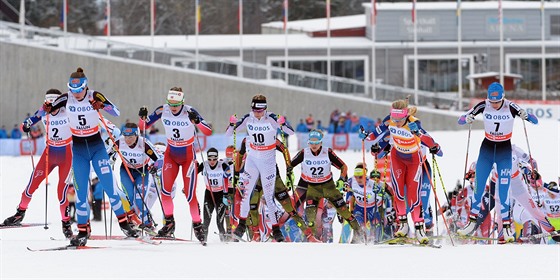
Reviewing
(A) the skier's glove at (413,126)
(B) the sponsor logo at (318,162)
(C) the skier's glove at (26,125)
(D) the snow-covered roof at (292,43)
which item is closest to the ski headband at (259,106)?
(B) the sponsor logo at (318,162)

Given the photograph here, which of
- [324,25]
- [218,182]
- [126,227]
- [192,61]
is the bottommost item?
[126,227]

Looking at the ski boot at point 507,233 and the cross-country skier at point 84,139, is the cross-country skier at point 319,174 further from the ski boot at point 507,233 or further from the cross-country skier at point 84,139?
the cross-country skier at point 84,139

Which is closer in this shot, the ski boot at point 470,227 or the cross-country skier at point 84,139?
the cross-country skier at point 84,139

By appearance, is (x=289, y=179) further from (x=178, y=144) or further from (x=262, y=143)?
(x=178, y=144)

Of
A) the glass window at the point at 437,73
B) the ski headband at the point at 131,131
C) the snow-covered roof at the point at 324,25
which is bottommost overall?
the ski headband at the point at 131,131

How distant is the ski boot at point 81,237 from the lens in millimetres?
12820

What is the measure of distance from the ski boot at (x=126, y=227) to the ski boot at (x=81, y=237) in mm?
549

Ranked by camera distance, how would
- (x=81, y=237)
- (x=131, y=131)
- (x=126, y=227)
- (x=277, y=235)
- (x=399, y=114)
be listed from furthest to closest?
1. (x=131, y=131)
2. (x=277, y=235)
3. (x=399, y=114)
4. (x=126, y=227)
5. (x=81, y=237)

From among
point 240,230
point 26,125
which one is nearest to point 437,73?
point 240,230

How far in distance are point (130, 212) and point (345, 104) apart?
945 inches

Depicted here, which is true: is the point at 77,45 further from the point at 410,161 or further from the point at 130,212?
the point at 410,161

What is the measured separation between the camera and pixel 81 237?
12922mm

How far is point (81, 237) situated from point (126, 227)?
77 cm

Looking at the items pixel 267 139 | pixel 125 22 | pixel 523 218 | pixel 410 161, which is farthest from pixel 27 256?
pixel 125 22
